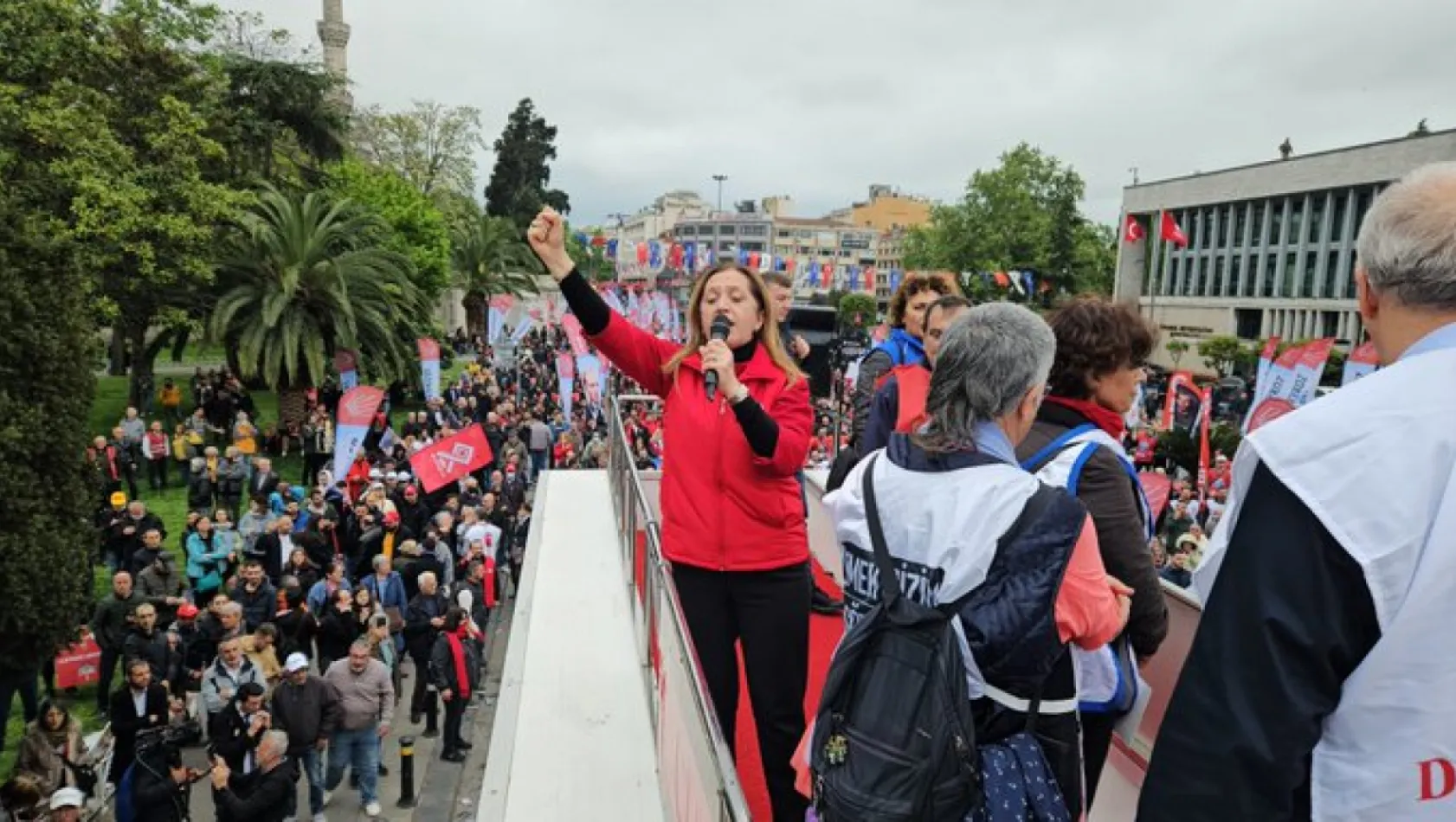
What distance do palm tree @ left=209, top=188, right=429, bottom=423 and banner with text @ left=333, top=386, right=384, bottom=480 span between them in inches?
421

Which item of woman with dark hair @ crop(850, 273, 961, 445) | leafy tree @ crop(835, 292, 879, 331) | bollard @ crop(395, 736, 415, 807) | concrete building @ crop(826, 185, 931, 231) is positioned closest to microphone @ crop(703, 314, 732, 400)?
woman with dark hair @ crop(850, 273, 961, 445)

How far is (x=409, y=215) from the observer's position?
41.4m

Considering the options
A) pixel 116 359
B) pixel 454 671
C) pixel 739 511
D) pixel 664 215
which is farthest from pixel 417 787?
pixel 664 215

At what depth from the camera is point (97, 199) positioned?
22250 mm

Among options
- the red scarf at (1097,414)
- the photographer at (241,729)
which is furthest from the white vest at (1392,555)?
the photographer at (241,729)

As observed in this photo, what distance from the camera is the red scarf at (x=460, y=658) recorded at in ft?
34.1

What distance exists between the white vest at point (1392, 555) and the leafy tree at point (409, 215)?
133 feet

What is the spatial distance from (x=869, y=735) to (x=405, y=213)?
4302 cm

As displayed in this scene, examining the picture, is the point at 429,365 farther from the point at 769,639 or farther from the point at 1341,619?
the point at 1341,619

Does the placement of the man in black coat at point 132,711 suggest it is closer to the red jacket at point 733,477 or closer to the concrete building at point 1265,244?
the red jacket at point 733,477

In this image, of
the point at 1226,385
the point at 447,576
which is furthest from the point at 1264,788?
the point at 1226,385

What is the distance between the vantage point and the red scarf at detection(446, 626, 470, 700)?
34.1 feet

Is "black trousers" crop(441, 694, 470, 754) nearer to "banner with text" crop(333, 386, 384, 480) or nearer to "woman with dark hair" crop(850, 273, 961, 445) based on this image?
"banner with text" crop(333, 386, 384, 480)

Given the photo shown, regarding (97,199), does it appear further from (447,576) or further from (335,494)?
(447,576)
